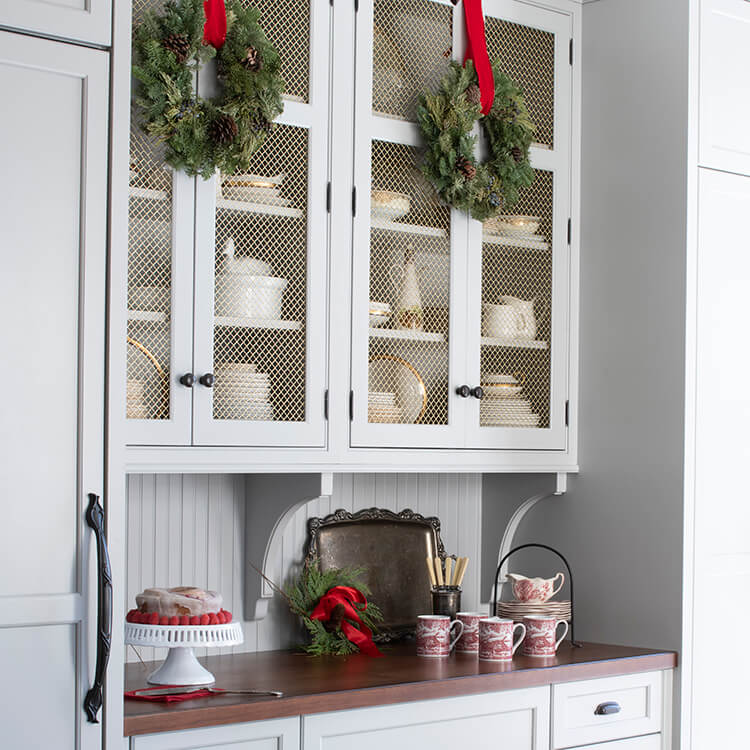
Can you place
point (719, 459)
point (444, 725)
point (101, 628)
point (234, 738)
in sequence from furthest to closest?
1. point (719, 459)
2. point (444, 725)
3. point (234, 738)
4. point (101, 628)

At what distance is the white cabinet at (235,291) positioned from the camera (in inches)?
92.3

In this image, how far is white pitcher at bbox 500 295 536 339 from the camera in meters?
2.96

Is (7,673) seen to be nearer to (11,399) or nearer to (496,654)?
(11,399)

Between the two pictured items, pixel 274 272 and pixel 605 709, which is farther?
pixel 605 709

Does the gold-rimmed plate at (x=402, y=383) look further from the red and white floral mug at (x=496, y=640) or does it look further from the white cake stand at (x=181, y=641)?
the white cake stand at (x=181, y=641)

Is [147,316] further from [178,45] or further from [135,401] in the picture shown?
[178,45]

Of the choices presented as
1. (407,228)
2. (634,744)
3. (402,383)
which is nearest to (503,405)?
(402,383)

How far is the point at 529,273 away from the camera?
9.82ft

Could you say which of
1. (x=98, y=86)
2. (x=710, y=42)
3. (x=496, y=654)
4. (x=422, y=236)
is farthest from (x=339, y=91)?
(x=496, y=654)

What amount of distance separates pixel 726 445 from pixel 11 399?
1.86 metres

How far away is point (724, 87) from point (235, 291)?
1.45m

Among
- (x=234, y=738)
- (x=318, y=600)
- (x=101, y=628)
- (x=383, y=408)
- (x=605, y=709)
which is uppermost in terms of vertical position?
(x=383, y=408)

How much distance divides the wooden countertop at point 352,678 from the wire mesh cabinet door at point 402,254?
0.54 meters

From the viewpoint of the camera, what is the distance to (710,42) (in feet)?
9.51
